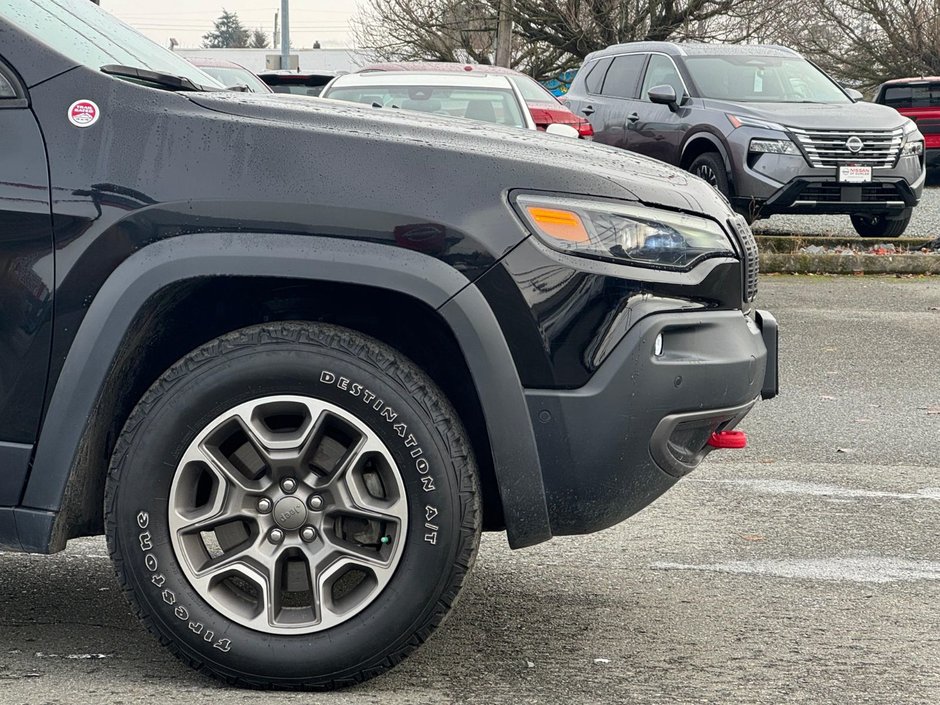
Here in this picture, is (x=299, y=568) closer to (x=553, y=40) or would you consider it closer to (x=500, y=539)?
(x=500, y=539)

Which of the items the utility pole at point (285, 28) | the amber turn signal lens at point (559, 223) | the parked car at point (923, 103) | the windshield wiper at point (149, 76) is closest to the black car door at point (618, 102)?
the parked car at point (923, 103)

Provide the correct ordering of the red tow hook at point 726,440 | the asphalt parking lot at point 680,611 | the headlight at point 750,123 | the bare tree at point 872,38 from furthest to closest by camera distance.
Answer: the bare tree at point 872,38 → the headlight at point 750,123 → the red tow hook at point 726,440 → the asphalt parking lot at point 680,611

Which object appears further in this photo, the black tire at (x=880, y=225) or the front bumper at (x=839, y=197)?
the black tire at (x=880, y=225)

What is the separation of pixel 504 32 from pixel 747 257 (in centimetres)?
2876

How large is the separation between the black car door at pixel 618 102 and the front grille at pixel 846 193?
2530 millimetres

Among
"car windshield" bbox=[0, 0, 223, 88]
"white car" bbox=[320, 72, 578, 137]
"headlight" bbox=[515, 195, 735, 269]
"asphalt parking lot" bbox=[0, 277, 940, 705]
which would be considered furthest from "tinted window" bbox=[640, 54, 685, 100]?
"headlight" bbox=[515, 195, 735, 269]

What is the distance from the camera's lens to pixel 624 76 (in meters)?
14.7

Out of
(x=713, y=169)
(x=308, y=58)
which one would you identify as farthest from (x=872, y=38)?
(x=308, y=58)

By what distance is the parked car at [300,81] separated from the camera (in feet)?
59.1

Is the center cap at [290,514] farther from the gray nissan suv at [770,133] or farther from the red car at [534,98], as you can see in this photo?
the gray nissan suv at [770,133]

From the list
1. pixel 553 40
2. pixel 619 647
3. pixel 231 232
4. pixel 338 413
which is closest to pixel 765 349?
pixel 619 647

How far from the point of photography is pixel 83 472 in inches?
121

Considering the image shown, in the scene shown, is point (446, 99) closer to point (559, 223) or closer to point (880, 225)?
point (880, 225)

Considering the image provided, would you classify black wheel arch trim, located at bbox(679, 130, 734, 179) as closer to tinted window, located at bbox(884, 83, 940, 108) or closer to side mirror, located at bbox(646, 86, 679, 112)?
side mirror, located at bbox(646, 86, 679, 112)
